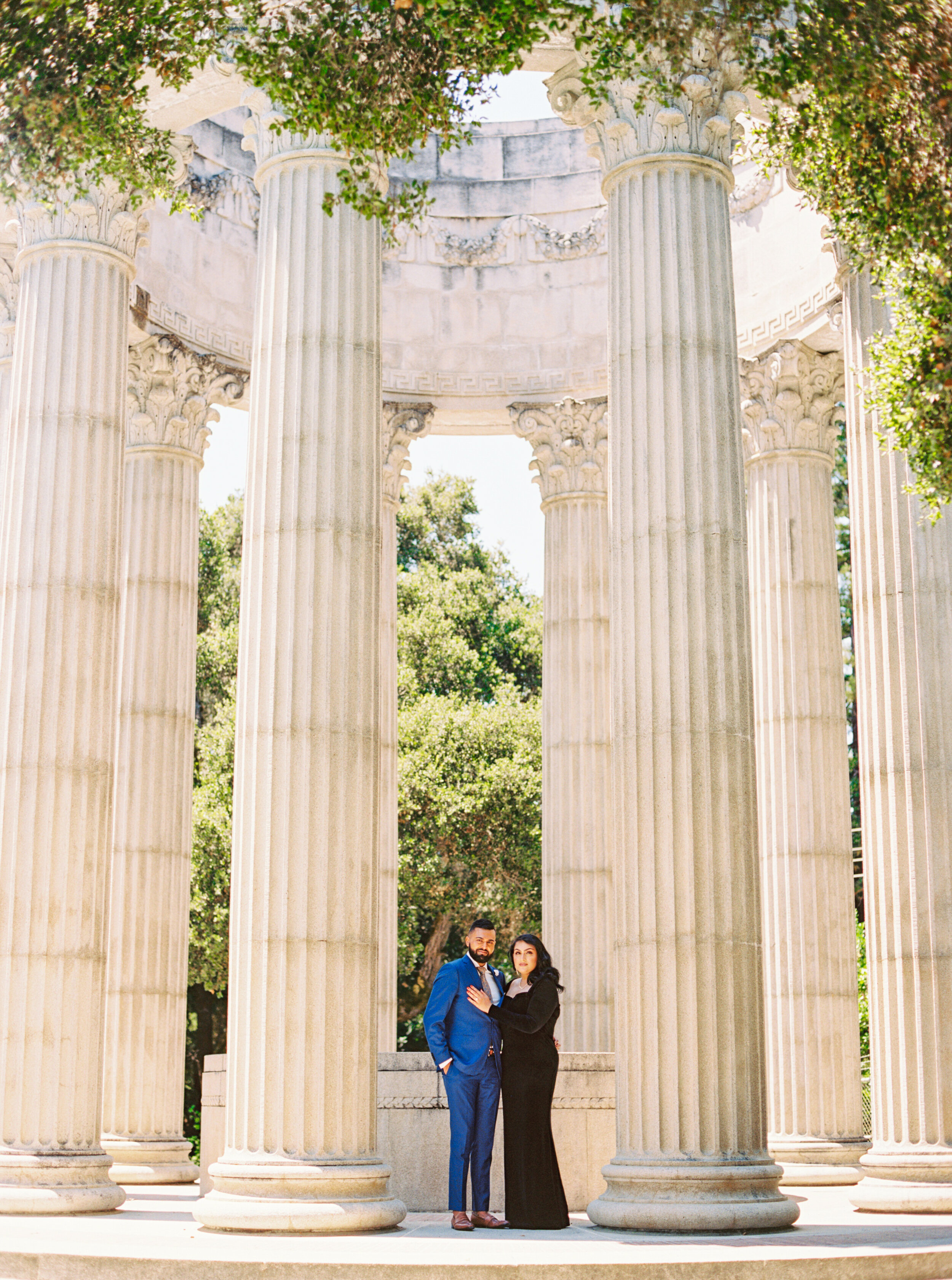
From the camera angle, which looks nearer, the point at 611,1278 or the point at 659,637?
the point at 611,1278

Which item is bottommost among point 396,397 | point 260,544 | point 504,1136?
point 504,1136

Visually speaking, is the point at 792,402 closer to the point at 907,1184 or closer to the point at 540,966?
the point at 907,1184

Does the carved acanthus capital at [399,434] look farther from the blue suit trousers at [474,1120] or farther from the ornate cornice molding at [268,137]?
the blue suit trousers at [474,1120]

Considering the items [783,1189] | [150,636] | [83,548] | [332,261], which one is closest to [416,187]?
[332,261]

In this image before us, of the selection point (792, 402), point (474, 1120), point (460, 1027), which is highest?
point (792, 402)

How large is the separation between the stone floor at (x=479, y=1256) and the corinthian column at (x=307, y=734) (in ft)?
6.43

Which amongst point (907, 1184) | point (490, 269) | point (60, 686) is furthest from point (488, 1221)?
point (490, 269)

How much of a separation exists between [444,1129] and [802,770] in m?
25.3

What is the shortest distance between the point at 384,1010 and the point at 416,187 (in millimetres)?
41269

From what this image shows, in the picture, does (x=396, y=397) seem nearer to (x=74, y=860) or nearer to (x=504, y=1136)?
(x=74, y=860)

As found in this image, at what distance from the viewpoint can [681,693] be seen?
40.6m

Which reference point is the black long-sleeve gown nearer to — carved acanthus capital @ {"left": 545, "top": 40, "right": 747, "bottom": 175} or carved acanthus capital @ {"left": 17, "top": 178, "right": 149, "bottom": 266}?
carved acanthus capital @ {"left": 545, "top": 40, "right": 747, "bottom": 175}

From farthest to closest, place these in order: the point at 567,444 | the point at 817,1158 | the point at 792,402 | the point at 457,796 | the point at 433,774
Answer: the point at 433,774
the point at 457,796
the point at 567,444
the point at 792,402
the point at 817,1158

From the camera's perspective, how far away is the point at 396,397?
76.6m
